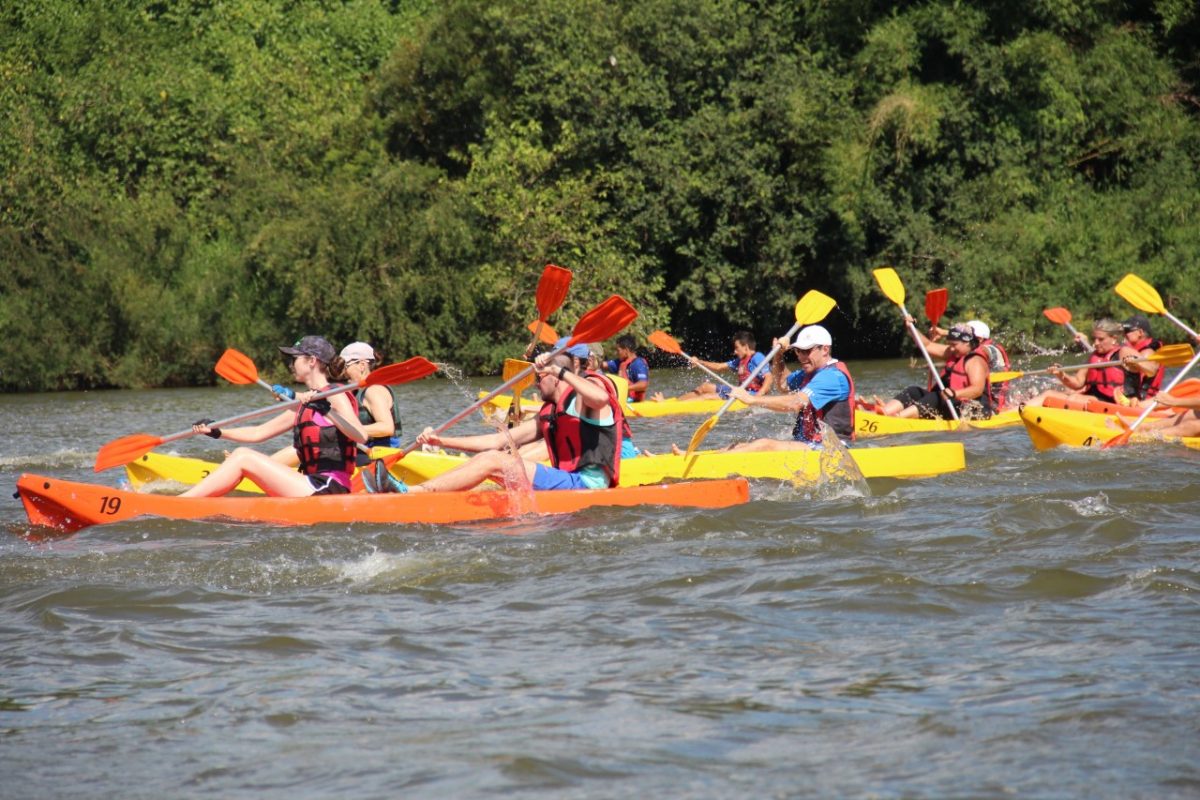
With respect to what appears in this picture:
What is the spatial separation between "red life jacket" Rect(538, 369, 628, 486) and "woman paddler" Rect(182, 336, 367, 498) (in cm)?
108

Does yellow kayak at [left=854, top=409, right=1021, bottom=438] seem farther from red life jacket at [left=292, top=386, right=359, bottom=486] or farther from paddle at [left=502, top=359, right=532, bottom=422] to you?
red life jacket at [left=292, top=386, right=359, bottom=486]

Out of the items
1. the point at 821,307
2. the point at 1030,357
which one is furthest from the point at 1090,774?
the point at 1030,357

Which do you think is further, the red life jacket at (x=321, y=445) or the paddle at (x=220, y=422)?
the paddle at (x=220, y=422)

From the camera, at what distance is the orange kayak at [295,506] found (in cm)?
767

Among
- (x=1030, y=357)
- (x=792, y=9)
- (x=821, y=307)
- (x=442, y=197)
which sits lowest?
(x=1030, y=357)

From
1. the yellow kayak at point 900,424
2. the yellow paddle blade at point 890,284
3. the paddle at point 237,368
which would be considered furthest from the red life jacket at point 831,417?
the yellow paddle blade at point 890,284

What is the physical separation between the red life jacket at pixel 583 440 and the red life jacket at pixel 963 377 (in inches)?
206

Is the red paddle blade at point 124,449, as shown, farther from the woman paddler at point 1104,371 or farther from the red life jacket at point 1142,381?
the red life jacket at point 1142,381

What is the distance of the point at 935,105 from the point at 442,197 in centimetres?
834

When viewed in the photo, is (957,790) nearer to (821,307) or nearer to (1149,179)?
(821,307)

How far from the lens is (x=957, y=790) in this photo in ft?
12.2

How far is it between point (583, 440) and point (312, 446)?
1458 millimetres

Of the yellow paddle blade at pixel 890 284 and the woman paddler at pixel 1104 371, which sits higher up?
the yellow paddle blade at pixel 890 284

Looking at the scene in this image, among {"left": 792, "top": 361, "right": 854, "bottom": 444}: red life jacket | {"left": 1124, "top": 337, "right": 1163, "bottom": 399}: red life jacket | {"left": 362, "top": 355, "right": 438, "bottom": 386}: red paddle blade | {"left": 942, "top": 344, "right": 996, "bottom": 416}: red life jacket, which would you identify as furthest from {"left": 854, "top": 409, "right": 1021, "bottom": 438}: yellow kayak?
{"left": 362, "top": 355, "right": 438, "bottom": 386}: red paddle blade
